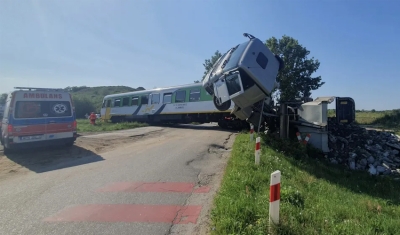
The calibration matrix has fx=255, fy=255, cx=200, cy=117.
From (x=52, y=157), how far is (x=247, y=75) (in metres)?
7.33

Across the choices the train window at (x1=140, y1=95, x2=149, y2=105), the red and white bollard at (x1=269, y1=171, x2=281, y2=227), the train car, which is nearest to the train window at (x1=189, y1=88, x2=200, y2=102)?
the train car

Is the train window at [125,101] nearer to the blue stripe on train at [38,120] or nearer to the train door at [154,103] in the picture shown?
the train door at [154,103]

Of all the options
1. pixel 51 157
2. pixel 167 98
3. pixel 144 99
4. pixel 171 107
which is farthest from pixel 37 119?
pixel 144 99

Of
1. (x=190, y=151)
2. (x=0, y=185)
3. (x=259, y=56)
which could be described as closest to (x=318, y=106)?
(x=259, y=56)

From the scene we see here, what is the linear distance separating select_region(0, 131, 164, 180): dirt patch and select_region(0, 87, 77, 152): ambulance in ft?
1.27

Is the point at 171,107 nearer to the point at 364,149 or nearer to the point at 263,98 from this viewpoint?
the point at 263,98

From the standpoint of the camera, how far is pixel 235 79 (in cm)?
928

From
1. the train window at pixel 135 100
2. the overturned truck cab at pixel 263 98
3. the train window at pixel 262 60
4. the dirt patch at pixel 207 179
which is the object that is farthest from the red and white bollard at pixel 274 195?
the train window at pixel 135 100

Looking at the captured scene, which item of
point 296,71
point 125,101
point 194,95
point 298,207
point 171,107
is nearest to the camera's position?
point 298,207

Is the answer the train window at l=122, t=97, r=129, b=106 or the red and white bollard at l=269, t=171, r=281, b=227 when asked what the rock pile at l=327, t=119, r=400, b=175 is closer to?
the red and white bollard at l=269, t=171, r=281, b=227

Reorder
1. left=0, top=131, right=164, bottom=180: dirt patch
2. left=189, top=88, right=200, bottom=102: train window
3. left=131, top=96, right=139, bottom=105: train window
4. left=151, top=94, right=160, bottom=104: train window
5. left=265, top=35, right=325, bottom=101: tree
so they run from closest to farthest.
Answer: left=0, top=131, right=164, bottom=180: dirt patch < left=189, top=88, right=200, bottom=102: train window < left=151, top=94, right=160, bottom=104: train window < left=131, top=96, right=139, bottom=105: train window < left=265, top=35, right=325, bottom=101: tree

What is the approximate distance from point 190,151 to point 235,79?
307 centimetres

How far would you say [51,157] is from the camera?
8758 mm

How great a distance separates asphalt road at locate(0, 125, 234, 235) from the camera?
3.68 meters
